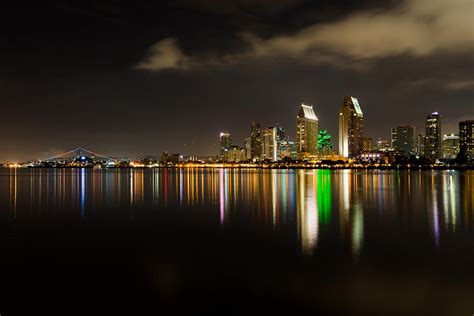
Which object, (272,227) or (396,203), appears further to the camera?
(396,203)

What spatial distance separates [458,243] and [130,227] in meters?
11.9

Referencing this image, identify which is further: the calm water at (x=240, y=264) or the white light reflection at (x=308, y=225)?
the white light reflection at (x=308, y=225)

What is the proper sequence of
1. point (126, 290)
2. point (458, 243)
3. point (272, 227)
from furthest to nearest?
1. point (272, 227)
2. point (458, 243)
3. point (126, 290)

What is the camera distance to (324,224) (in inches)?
691

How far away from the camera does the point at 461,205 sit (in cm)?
2477

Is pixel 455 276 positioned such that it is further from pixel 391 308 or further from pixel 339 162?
pixel 339 162

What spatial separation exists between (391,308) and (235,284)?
3.18 meters

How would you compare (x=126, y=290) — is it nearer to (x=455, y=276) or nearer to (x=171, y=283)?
(x=171, y=283)

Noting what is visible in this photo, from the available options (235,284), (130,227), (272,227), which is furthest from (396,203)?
(235,284)

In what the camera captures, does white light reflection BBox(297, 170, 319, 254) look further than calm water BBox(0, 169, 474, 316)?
Yes

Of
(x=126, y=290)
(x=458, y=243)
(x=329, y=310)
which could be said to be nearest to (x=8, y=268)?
(x=126, y=290)

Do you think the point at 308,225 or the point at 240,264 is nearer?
the point at 240,264

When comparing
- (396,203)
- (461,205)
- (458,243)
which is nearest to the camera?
(458,243)

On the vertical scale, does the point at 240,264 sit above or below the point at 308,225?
below
